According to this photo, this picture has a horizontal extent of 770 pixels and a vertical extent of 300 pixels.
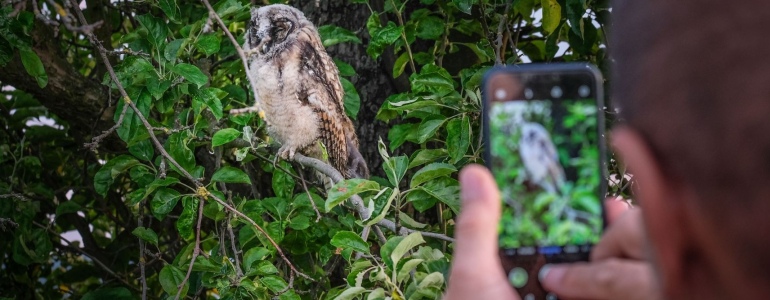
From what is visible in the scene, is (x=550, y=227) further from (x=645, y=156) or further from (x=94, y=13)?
(x=94, y=13)

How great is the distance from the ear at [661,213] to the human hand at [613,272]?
0.12m

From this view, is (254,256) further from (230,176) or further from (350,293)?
(350,293)

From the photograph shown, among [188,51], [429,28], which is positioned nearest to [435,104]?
[429,28]

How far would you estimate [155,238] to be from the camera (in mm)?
2068

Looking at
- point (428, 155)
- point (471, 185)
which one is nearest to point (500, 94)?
point (471, 185)

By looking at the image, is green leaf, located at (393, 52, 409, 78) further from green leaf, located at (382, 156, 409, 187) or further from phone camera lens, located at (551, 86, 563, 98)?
phone camera lens, located at (551, 86, 563, 98)

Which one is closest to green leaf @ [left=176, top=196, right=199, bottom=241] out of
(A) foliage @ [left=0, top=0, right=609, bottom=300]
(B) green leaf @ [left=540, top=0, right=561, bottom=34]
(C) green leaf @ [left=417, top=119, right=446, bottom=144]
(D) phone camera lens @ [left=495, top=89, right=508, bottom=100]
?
(A) foliage @ [left=0, top=0, right=609, bottom=300]

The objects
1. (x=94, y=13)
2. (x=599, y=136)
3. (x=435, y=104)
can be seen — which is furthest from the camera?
(x=94, y=13)

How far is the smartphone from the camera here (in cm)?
57

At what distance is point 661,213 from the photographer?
0.33 meters

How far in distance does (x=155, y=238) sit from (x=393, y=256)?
86cm

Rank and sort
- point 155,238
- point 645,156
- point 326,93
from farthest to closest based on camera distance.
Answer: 1. point 326,93
2. point 155,238
3. point 645,156

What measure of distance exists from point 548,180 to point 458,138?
1204 millimetres

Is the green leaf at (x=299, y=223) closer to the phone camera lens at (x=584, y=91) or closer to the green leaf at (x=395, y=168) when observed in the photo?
the green leaf at (x=395, y=168)
